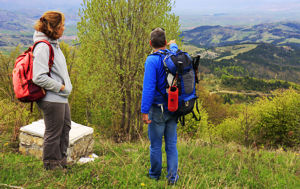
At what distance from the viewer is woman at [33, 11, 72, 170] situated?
2.71 metres

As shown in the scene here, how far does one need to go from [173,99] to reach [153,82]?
1.29 feet

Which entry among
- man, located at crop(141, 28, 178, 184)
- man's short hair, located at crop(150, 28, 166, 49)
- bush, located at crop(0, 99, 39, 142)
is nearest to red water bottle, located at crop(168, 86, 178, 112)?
man, located at crop(141, 28, 178, 184)

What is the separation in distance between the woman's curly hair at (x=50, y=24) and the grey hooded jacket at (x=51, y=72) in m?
0.08

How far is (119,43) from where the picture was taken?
9828mm

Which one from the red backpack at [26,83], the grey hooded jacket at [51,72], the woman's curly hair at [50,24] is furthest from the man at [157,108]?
the red backpack at [26,83]

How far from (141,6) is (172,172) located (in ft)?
29.2

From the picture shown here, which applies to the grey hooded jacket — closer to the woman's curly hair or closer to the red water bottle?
the woman's curly hair

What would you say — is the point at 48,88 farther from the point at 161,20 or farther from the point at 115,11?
the point at 161,20

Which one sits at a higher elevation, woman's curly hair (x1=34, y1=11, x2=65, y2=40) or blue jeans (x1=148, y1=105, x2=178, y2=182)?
woman's curly hair (x1=34, y1=11, x2=65, y2=40)

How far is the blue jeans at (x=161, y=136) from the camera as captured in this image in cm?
303

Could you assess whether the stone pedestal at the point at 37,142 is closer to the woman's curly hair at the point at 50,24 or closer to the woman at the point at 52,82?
the woman at the point at 52,82

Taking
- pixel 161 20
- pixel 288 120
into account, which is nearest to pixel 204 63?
pixel 288 120

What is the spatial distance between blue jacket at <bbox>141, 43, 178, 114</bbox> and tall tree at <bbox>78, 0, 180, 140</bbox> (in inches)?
272

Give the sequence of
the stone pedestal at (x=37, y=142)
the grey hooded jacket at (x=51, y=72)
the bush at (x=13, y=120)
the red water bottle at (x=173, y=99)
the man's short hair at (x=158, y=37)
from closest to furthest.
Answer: the grey hooded jacket at (x=51, y=72), the red water bottle at (x=173, y=99), the man's short hair at (x=158, y=37), the stone pedestal at (x=37, y=142), the bush at (x=13, y=120)
